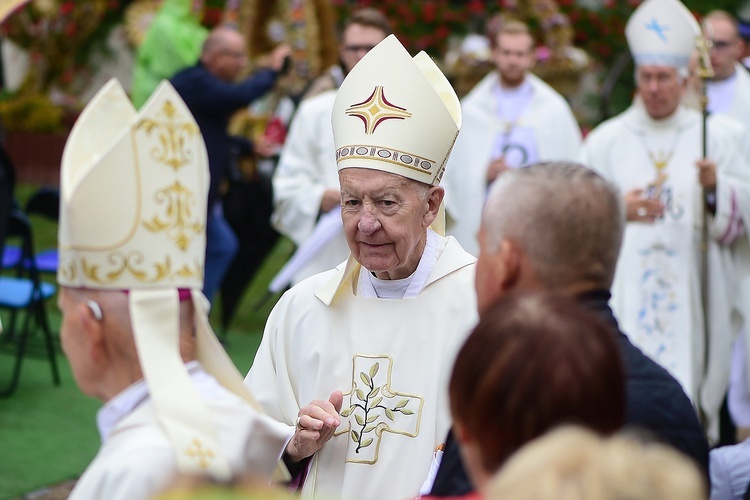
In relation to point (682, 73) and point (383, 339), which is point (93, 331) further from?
point (682, 73)

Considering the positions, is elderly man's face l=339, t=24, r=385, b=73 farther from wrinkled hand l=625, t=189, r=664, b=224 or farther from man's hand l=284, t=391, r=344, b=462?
man's hand l=284, t=391, r=344, b=462

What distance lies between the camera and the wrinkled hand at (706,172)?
21.5 ft

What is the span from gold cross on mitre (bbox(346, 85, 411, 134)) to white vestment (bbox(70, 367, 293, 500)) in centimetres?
149

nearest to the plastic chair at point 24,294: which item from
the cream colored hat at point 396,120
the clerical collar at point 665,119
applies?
the clerical collar at point 665,119

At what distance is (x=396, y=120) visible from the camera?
375cm

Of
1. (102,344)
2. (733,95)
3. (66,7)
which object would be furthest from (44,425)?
(66,7)

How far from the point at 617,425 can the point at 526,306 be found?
22 cm

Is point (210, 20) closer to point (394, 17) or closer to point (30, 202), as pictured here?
point (394, 17)

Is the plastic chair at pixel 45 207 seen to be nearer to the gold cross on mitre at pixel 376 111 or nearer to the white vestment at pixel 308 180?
the white vestment at pixel 308 180

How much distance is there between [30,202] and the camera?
803cm

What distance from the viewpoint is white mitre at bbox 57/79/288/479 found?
2.32 m

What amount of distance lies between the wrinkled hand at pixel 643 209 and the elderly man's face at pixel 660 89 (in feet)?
1.72

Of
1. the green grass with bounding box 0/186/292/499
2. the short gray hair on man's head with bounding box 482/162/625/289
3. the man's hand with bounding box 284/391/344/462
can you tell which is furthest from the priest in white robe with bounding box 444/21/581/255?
the short gray hair on man's head with bounding box 482/162/625/289

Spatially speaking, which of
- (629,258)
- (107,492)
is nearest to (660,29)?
(629,258)
